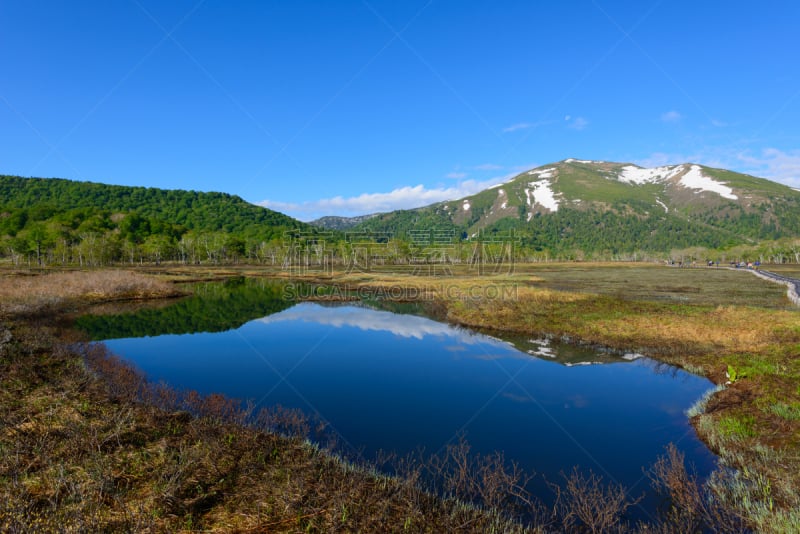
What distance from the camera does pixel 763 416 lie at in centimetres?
1591

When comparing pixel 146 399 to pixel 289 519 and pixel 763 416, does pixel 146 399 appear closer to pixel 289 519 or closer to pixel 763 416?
pixel 289 519

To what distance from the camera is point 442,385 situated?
75.2ft

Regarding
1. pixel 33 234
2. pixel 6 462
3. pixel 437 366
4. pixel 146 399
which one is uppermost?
pixel 33 234

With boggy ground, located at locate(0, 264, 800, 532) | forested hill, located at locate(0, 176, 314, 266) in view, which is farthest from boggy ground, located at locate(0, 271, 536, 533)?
forested hill, located at locate(0, 176, 314, 266)

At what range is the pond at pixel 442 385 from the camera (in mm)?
15469

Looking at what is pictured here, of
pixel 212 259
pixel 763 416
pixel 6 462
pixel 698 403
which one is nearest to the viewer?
pixel 6 462

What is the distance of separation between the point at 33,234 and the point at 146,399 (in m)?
157

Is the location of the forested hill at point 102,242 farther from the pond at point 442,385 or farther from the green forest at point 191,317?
the pond at point 442,385

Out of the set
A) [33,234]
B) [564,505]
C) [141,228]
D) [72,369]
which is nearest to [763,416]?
[564,505]

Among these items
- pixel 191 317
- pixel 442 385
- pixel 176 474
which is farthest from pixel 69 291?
pixel 176 474

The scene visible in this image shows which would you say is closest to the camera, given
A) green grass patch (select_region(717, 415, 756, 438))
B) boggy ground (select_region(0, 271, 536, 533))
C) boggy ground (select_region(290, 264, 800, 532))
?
boggy ground (select_region(0, 271, 536, 533))

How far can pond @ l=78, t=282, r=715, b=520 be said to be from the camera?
1547 cm

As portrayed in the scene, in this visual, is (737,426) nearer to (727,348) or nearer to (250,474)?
(727,348)

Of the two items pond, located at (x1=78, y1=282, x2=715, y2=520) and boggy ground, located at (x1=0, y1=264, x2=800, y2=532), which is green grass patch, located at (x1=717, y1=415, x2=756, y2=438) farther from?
pond, located at (x1=78, y1=282, x2=715, y2=520)
